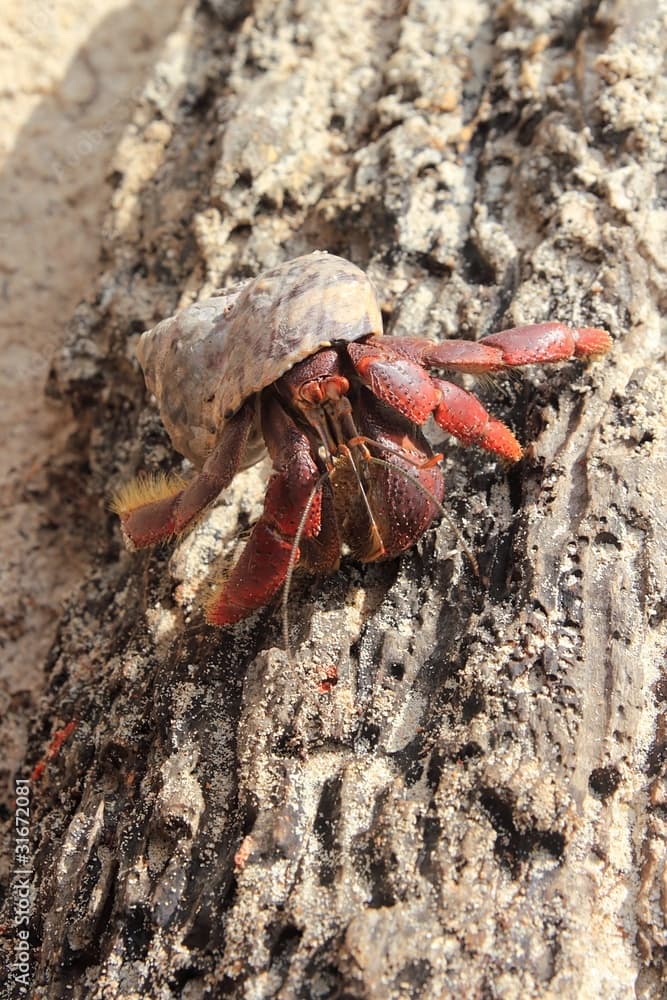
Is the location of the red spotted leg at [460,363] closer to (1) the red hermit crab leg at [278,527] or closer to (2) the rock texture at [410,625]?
(2) the rock texture at [410,625]

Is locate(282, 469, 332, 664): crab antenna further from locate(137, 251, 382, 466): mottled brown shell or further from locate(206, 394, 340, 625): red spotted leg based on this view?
locate(137, 251, 382, 466): mottled brown shell

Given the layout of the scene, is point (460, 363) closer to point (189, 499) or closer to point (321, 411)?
point (321, 411)

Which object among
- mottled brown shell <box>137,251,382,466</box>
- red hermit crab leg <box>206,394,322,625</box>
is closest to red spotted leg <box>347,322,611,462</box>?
mottled brown shell <box>137,251,382,466</box>

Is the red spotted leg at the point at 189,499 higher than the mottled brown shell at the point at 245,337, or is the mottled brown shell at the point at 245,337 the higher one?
the mottled brown shell at the point at 245,337

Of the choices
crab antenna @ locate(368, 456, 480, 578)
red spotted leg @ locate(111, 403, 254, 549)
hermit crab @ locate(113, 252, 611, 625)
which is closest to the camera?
crab antenna @ locate(368, 456, 480, 578)

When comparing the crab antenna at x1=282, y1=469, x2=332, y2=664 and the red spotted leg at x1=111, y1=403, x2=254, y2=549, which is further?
the red spotted leg at x1=111, y1=403, x2=254, y2=549

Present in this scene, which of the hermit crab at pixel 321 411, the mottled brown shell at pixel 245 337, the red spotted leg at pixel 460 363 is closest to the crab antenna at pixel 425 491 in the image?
the hermit crab at pixel 321 411

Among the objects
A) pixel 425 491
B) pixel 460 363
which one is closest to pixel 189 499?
pixel 425 491

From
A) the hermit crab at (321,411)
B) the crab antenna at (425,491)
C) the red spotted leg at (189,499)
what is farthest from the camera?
the red spotted leg at (189,499)
